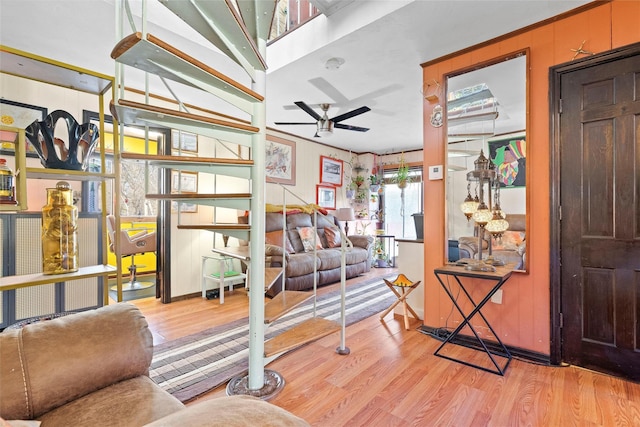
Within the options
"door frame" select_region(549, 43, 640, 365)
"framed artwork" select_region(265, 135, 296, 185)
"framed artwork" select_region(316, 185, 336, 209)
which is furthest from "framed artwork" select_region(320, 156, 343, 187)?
"door frame" select_region(549, 43, 640, 365)

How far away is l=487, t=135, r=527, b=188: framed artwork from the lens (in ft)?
7.78

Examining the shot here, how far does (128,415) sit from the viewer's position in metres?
0.91

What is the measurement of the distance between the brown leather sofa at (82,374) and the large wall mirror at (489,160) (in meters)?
2.35

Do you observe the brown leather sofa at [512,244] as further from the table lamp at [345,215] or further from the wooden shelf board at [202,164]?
Result: the table lamp at [345,215]

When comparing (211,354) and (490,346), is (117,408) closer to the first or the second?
(211,354)

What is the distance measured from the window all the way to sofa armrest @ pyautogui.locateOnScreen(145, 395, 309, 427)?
19.3 feet

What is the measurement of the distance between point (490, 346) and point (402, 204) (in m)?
4.32

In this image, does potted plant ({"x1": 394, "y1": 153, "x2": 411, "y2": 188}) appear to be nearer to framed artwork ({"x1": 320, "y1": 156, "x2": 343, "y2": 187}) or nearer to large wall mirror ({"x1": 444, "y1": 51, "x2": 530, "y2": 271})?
framed artwork ({"x1": 320, "y1": 156, "x2": 343, "y2": 187})

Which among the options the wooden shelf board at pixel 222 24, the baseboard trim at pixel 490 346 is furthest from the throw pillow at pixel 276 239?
the wooden shelf board at pixel 222 24

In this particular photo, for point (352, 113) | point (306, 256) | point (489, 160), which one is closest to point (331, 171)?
point (306, 256)

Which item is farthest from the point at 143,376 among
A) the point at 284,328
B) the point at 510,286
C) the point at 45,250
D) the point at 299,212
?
the point at 299,212

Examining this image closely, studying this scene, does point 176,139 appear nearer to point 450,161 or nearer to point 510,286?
point 450,161

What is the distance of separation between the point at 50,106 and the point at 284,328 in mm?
3131

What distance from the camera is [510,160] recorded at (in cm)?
249
